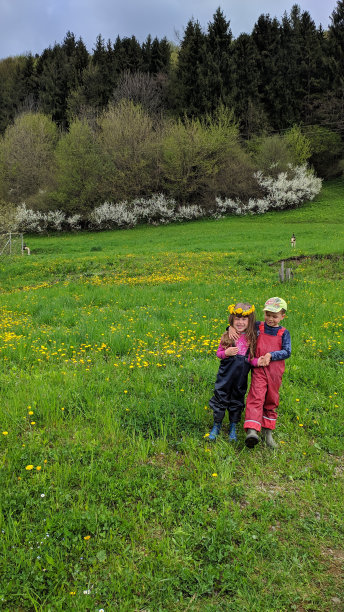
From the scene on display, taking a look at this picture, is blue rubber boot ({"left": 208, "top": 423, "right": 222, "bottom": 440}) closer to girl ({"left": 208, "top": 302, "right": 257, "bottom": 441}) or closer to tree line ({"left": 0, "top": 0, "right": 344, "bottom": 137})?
girl ({"left": 208, "top": 302, "right": 257, "bottom": 441})

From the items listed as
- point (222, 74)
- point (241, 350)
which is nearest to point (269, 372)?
point (241, 350)

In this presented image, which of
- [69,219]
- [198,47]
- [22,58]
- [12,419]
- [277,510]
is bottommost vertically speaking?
[277,510]

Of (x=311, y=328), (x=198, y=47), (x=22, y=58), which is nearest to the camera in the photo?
(x=311, y=328)

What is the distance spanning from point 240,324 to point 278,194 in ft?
123

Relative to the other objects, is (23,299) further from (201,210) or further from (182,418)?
(201,210)

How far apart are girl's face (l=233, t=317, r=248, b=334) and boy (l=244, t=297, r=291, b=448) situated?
193 millimetres

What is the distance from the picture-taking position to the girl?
402cm

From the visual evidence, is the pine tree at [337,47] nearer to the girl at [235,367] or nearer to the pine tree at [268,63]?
the pine tree at [268,63]

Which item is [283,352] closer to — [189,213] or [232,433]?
[232,433]

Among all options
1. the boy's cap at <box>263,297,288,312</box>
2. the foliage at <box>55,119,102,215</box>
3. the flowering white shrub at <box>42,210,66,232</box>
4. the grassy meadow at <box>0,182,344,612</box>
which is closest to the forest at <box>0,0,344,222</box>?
the foliage at <box>55,119,102,215</box>

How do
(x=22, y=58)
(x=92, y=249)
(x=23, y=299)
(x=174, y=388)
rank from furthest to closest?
(x=22, y=58), (x=92, y=249), (x=23, y=299), (x=174, y=388)

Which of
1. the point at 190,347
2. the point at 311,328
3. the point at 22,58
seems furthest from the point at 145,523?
the point at 22,58

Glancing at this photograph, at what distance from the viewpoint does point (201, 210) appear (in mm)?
38938

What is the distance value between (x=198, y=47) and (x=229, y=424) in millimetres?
55929
